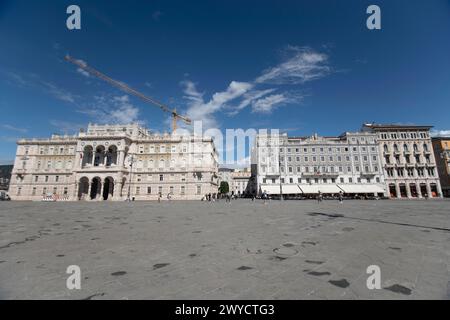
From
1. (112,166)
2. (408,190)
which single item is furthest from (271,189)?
(112,166)

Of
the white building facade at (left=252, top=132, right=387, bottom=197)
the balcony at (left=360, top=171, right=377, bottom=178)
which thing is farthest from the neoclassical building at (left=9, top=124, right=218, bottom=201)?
the balcony at (left=360, top=171, right=377, bottom=178)

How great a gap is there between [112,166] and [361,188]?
50704 mm

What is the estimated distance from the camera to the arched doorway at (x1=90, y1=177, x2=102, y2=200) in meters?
45.1

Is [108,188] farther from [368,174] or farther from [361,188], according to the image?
[368,174]

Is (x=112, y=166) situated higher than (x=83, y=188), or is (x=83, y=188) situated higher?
(x=112, y=166)

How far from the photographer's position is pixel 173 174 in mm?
45750

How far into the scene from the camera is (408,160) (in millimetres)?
47094

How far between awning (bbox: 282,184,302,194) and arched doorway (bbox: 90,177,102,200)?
128 ft

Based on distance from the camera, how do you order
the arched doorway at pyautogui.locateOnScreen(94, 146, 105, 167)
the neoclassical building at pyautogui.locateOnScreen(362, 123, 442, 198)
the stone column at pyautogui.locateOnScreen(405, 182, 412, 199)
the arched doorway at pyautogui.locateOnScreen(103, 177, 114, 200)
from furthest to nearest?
the arched doorway at pyautogui.locateOnScreen(94, 146, 105, 167) < the neoclassical building at pyautogui.locateOnScreen(362, 123, 442, 198) < the stone column at pyautogui.locateOnScreen(405, 182, 412, 199) < the arched doorway at pyautogui.locateOnScreen(103, 177, 114, 200)

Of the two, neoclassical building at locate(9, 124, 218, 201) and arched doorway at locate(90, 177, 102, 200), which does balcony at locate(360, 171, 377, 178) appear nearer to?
neoclassical building at locate(9, 124, 218, 201)

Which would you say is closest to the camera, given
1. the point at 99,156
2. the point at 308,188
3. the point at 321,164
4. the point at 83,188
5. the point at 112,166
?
the point at 308,188
